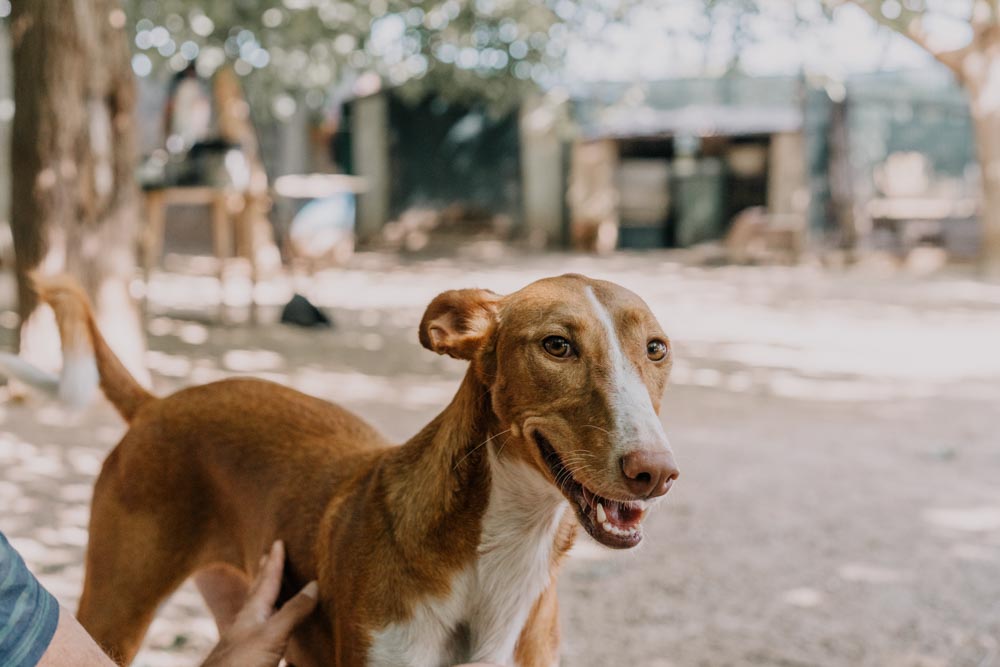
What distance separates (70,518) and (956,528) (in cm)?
386

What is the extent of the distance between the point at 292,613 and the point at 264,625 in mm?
67

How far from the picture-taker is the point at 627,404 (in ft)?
5.97

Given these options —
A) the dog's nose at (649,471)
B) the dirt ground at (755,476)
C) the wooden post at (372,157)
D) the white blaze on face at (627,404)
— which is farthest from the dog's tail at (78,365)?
the wooden post at (372,157)

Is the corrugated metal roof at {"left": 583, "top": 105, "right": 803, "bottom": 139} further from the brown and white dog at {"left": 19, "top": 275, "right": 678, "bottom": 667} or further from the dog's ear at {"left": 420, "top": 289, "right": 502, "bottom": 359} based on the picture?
the dog's ear at {"left": 420, "top": 289, "right": 502, "bottom": 359}

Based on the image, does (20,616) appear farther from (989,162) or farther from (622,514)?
(989,162)

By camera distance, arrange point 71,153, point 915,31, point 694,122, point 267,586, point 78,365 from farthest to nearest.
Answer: point 694,122, point 915,31, point 71,153, point 78,365, point 267,586

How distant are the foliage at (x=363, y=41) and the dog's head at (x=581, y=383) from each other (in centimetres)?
843

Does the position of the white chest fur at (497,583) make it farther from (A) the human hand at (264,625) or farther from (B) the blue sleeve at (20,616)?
(B) the blue sleeve at (20,616)

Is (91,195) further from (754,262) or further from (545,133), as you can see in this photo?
(545,133)

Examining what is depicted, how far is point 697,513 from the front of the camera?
4613mm

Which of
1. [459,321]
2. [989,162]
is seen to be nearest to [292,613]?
[459,321]

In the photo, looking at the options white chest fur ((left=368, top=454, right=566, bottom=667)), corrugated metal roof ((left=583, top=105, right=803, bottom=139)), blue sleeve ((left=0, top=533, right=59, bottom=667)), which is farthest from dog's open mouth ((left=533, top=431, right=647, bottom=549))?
corrugated metal roof ((left=583, top=105, right=803, bottom=139))

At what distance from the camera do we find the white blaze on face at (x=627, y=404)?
5.80 feet

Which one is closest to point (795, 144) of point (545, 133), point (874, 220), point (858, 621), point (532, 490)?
point (874, 220)
